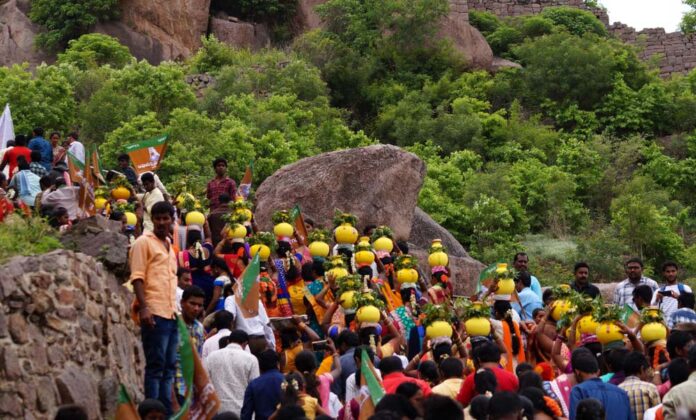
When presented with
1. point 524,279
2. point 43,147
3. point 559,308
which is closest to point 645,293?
point 559,308

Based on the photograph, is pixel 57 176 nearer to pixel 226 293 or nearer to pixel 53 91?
pixel 226 293

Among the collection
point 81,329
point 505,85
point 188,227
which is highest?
point 81,329

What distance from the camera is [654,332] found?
11.5 metres

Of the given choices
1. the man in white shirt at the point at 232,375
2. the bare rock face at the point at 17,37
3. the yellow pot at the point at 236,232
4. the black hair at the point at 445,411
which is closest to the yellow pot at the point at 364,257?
the yellow pot at the point at 236,232

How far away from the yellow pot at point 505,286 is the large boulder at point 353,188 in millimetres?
7315

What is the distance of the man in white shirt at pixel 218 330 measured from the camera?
37.9 ft

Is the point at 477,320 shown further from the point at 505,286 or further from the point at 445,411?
the point at 445,411

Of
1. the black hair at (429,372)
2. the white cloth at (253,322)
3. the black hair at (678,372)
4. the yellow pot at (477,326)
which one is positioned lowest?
the white cloth at (253,322)

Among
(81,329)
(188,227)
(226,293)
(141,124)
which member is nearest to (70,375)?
(81,329)

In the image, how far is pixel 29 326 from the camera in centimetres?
1025

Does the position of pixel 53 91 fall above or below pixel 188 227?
below

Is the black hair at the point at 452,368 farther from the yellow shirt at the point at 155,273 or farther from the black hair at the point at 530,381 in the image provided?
the yellow shirt at the point at 155,273

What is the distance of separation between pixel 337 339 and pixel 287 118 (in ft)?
56.1

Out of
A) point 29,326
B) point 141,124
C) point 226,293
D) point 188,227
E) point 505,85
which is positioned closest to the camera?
point 29,326
